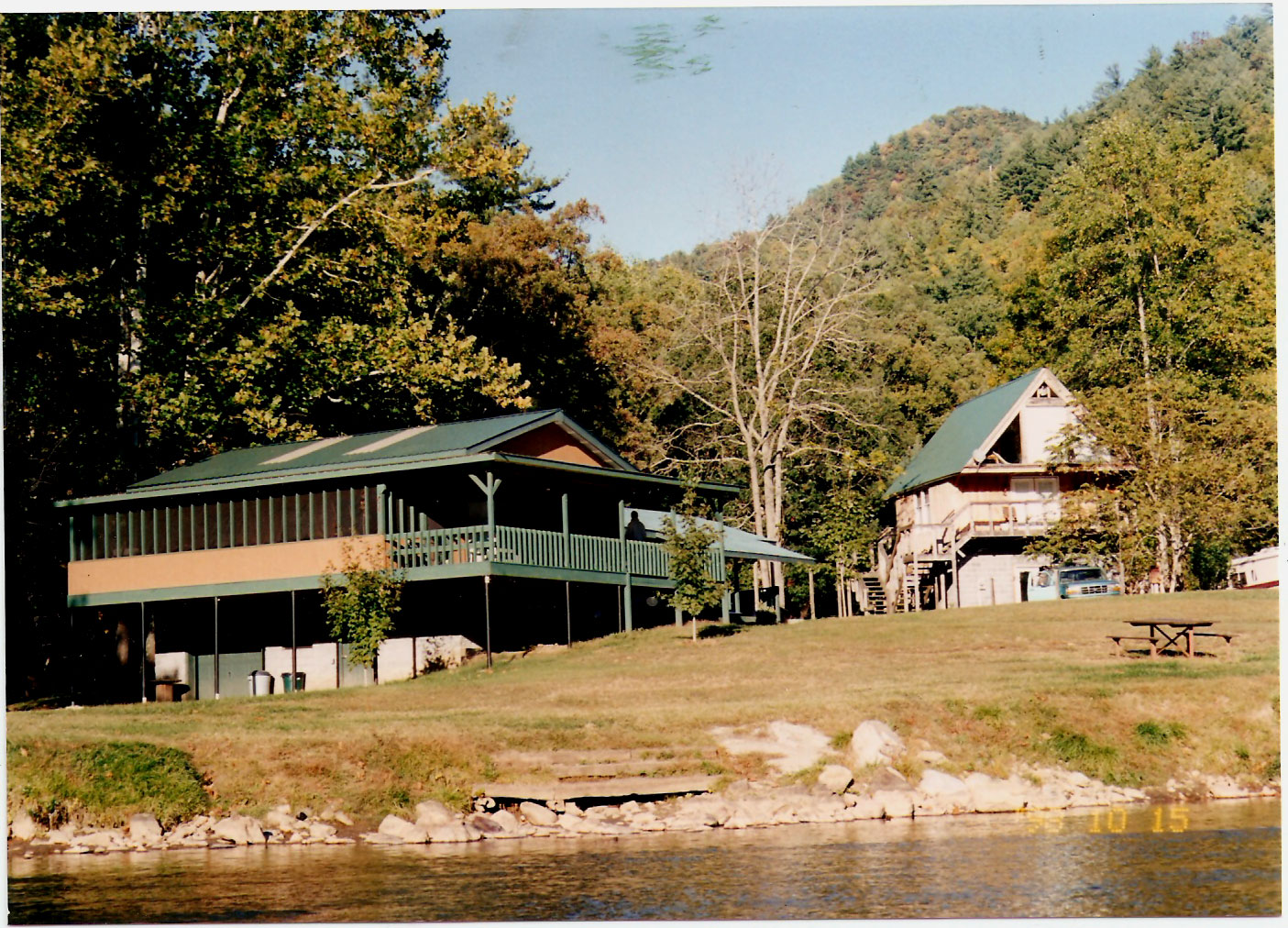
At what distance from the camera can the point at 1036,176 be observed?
77500 mm

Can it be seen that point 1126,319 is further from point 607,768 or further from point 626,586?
point 607,768

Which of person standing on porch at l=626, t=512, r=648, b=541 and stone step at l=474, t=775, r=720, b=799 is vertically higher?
person standing on porch at l=626, t=512, r=648, b=541

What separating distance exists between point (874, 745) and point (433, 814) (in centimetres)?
641

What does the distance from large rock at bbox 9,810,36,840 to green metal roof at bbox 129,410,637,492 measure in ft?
41.8

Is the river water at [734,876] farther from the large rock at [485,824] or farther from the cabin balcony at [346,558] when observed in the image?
the cabin balcony at [346,558]

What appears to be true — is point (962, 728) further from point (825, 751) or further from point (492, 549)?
point (492, 549)

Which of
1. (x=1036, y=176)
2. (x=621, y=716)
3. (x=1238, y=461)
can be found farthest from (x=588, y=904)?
(x=1036, y=176)

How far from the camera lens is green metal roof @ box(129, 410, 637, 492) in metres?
34.2

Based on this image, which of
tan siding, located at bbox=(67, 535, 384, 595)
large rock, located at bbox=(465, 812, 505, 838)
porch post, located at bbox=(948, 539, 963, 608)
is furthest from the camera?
porch post, located at bbox=(948, 539, 963, 608)

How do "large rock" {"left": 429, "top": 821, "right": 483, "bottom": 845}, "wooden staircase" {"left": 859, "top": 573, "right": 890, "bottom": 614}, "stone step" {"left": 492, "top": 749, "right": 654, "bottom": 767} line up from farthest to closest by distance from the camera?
"wooden staircase" {"left": 859, "top": 573, "right": 890, "bottom": 614}, "stone step" {"left": 492, "top": 749, "right": 654, "bottom": 767}, "large rock" {"left": 429, "top": 821, "right": 483, "bottom": 845}

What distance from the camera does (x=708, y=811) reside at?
22.1 meters

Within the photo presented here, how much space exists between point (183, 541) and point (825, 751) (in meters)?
18.0

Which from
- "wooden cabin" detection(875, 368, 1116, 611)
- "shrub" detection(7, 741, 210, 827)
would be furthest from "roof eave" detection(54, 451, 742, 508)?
"wooden cabin" detection(875, 368, 1116, 611)

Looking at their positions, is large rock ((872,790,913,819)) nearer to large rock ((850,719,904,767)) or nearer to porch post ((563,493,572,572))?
large rock ((850,719,904,767))
